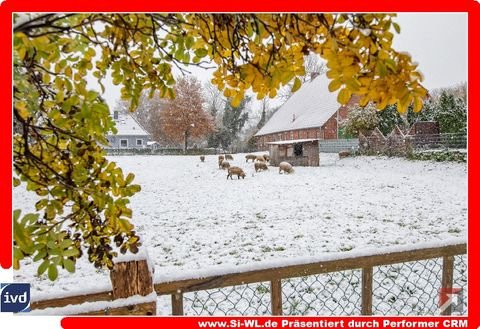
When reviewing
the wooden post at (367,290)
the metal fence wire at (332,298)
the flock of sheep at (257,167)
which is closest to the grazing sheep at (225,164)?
the flock of sheep at (257,167)

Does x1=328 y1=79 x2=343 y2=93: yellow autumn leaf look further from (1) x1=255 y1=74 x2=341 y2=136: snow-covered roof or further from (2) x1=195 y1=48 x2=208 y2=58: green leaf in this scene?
(1) x1=255 y1=74 x2=341 y2=136: snow-covered roof

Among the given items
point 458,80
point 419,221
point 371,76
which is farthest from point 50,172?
point 419,221

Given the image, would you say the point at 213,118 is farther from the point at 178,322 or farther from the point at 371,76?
the point at 371,76

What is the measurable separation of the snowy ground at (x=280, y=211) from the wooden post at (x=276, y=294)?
79cm

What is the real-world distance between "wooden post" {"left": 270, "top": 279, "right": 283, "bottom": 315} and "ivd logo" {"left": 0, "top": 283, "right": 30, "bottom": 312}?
0.78 meters

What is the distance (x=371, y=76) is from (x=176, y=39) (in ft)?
1.47

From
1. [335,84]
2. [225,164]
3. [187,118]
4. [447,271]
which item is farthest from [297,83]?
[225,164]

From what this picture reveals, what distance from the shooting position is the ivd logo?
1.01 meters

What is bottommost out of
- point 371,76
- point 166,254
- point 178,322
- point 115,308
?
point 166,254

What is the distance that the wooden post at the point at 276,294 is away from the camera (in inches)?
44.2

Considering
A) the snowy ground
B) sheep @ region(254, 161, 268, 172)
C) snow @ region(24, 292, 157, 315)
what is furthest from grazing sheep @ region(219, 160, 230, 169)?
snow @ region(24, 292, 157, 315)

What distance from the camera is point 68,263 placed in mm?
608

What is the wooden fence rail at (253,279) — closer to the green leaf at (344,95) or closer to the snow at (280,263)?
the snow at (280,263)

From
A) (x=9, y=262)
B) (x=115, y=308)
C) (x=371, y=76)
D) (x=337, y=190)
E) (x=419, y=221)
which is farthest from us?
(x=337, y=190)
